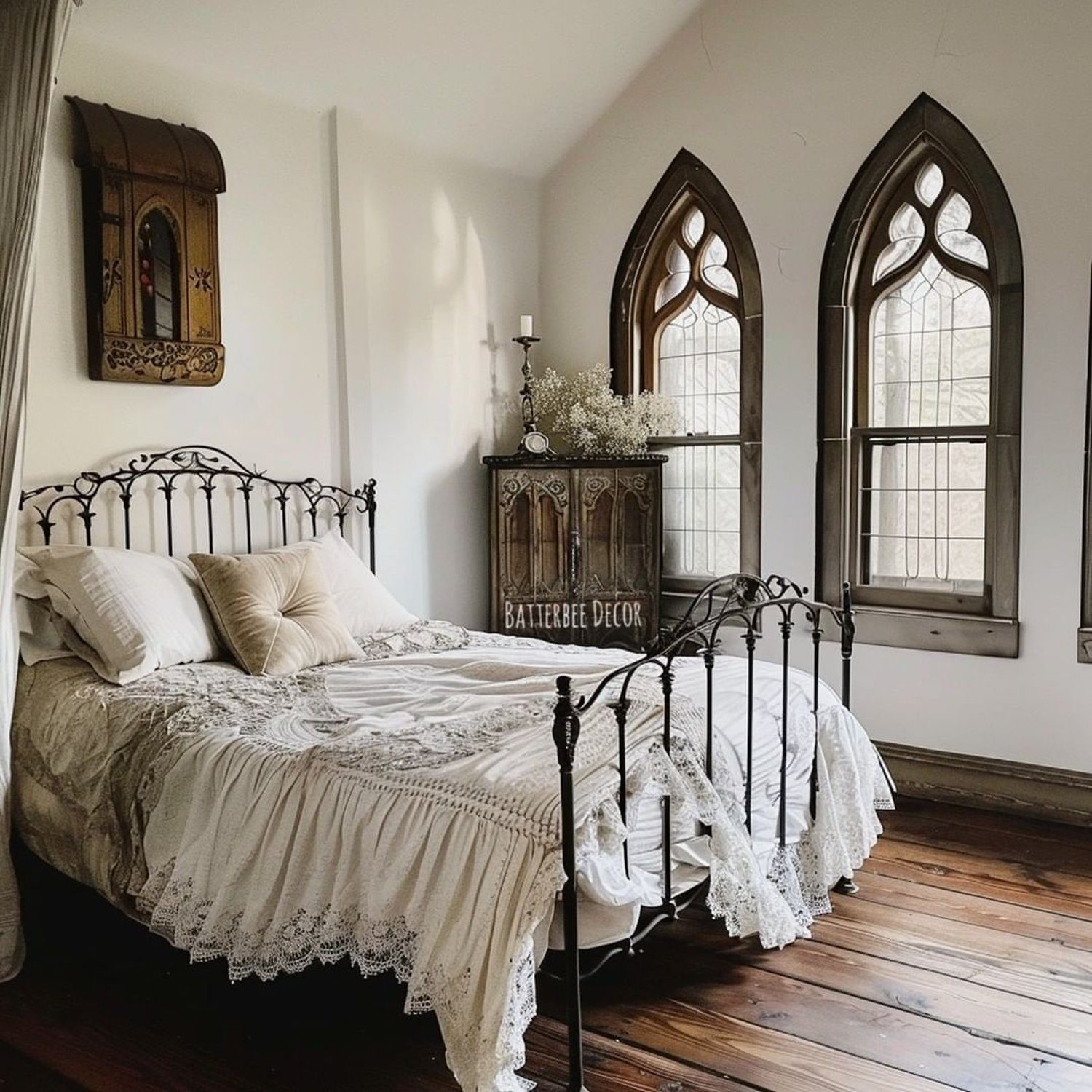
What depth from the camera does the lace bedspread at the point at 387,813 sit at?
7.12 ft

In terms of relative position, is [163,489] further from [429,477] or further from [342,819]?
[342,819]

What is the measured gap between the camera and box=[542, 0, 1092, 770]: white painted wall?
3820 millimetres

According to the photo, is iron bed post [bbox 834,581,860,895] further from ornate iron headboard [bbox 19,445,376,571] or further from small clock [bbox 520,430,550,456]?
ornate iron headboard [bbox 19,445,376,571]

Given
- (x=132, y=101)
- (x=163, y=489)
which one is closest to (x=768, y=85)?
(x=132, y=101)

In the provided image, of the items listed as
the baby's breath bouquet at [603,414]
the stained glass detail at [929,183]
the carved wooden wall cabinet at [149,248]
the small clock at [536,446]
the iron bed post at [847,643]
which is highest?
Answer: the stained glass detail at [929,183]

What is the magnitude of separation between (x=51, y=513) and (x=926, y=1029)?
2.88 meters

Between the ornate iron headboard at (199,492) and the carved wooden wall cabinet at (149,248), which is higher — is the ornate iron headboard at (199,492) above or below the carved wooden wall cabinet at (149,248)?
below

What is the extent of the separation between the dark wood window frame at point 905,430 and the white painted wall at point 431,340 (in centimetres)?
149

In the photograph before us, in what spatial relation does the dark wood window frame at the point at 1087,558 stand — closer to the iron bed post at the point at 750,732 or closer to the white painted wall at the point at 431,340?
the iron bed post at the point at 750,732

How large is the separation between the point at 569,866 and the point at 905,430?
2.78m

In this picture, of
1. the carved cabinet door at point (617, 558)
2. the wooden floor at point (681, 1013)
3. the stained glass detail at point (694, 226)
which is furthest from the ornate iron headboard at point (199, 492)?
the stained glass detail at point (694, 226)

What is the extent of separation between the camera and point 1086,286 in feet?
12.4

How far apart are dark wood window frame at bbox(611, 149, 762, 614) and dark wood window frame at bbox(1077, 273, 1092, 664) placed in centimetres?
124

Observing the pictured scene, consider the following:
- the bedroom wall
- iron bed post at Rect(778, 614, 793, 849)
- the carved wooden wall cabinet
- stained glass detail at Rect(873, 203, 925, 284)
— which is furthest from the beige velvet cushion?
stained glass detail at Rect(873, 203, 925, 284)
